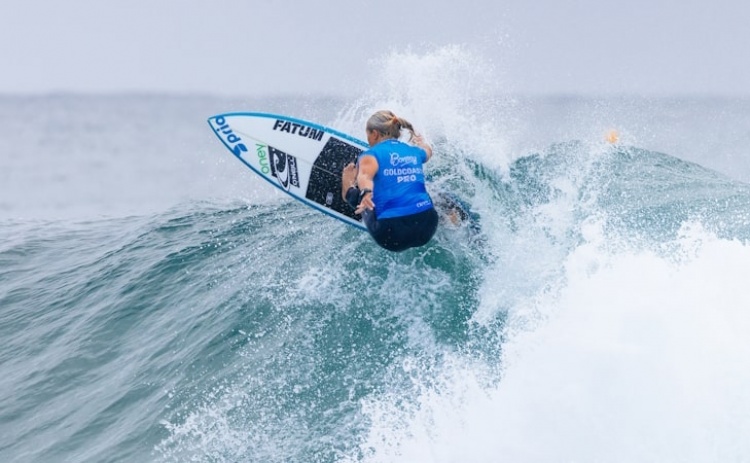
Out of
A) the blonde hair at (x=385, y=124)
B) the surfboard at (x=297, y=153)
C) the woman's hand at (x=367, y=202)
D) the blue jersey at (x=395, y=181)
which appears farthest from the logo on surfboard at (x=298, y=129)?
the woman's hand at (x=367, y=202)

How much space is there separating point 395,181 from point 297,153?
233cm

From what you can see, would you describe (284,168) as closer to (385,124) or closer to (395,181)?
(385,124)

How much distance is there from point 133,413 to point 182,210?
5772mm

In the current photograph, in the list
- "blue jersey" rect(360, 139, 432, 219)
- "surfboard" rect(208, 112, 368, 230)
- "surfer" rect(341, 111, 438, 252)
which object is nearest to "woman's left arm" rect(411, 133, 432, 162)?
"surfer" rect(341, 111, 438, 252)

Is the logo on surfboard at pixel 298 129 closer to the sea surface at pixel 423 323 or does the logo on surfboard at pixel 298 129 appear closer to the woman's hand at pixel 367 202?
the sea surface at pixel 423 323

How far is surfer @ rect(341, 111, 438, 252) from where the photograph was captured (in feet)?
19.1

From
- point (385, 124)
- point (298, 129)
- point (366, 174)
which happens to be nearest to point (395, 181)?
point (366, 174)

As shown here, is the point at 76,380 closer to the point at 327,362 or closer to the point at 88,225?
the point at 327,362

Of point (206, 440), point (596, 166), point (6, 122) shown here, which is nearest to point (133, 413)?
point (206, 440)

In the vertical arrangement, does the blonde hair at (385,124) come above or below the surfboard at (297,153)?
above

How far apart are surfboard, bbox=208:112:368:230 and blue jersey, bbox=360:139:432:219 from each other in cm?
159

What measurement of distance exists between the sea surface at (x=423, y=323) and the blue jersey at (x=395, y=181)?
3.79ft

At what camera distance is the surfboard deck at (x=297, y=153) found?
7.65 m

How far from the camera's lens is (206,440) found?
18.8 feet
